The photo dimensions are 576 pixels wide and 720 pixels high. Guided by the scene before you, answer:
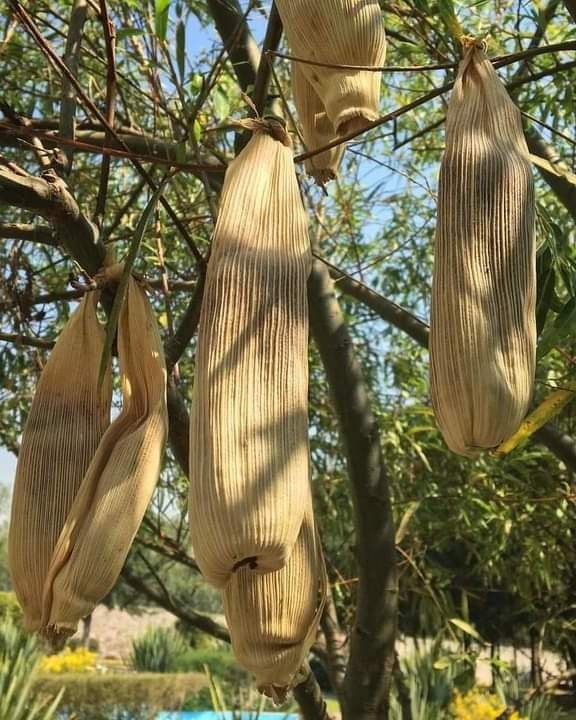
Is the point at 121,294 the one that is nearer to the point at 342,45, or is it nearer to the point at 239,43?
the point at 342,45

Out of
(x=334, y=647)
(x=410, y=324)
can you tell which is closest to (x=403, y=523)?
(x=334, y=647)

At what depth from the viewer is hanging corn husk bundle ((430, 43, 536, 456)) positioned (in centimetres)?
35

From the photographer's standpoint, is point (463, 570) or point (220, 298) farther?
point (463, 570)

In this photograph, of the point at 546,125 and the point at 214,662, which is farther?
the point at 214,662

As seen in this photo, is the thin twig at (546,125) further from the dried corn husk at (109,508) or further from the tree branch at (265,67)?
the dried corn husk at (109,508)

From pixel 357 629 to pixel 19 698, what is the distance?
226 centimetres

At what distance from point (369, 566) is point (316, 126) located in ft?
1.89

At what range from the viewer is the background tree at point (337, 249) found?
641mm

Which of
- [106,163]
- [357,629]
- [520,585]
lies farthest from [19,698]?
[106,163]

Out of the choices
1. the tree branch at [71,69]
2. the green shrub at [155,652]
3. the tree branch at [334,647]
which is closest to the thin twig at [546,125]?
the tree branch at [71,69]

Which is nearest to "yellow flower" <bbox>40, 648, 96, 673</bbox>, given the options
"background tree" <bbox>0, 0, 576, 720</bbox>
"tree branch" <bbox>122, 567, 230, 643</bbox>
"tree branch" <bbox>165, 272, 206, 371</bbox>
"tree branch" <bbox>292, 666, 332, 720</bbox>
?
"background tree" <bbox>0, 0, 576, 720</bbox>

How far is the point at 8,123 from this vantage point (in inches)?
21.5

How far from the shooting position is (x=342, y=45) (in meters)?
0.45

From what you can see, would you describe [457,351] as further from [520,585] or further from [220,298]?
[520,585]
